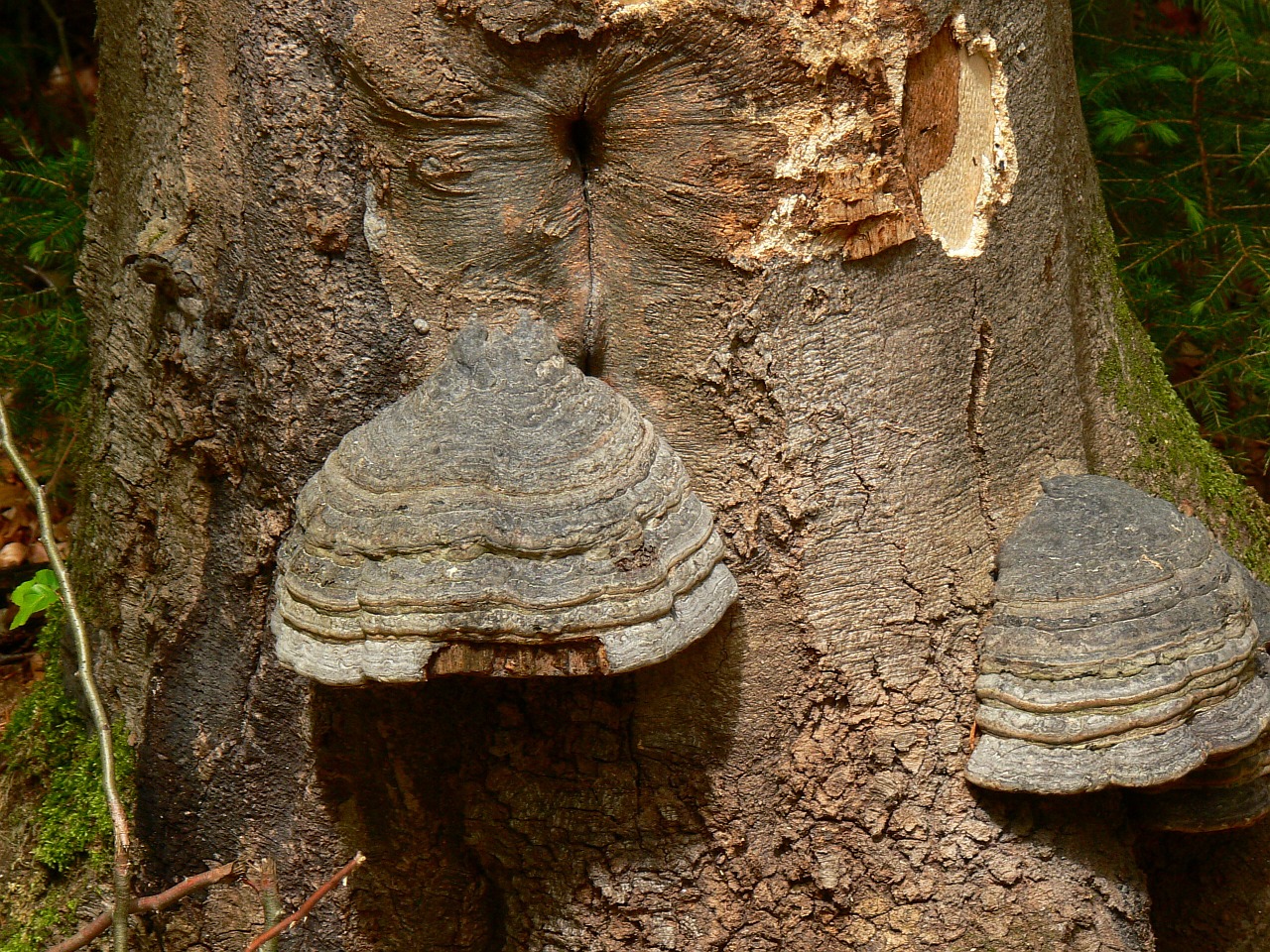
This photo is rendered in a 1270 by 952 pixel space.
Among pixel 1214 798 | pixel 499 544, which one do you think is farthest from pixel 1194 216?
pixel 499 544

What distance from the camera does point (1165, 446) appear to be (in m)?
2.50

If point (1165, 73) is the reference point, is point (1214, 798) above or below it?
below

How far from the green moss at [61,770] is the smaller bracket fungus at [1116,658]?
1706mm

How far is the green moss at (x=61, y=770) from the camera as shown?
230 centimetres

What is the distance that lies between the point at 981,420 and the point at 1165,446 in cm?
81

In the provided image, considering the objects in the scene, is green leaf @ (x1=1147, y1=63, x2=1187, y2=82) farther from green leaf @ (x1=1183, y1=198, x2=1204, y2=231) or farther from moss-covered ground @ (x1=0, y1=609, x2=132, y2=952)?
moss-covered ground @ (x1=0, y1=609, x2=132, y2=952)

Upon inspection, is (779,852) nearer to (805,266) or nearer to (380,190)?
(805,266)

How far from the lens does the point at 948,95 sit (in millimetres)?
1806

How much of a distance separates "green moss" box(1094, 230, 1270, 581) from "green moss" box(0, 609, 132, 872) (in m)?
2.25

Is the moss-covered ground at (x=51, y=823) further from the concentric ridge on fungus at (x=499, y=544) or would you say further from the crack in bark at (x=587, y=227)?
the crack in bark at (x=587, y=227)

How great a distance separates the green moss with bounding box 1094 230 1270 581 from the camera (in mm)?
2439

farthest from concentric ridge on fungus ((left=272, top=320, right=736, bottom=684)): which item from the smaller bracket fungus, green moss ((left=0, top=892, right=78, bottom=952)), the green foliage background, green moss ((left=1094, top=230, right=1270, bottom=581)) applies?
the green foliage background

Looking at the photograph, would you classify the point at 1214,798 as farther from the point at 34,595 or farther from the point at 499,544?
the point at 34,595

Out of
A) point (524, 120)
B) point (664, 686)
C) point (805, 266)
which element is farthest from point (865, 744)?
point (524, 120)
